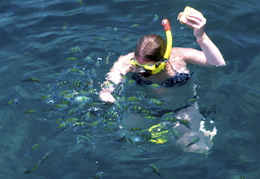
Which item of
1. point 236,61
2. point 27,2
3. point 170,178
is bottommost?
point 170,178

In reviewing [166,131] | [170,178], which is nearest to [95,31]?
[166,131]

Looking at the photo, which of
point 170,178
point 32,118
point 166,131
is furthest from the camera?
point 32,118

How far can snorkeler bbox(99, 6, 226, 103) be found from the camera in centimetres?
662

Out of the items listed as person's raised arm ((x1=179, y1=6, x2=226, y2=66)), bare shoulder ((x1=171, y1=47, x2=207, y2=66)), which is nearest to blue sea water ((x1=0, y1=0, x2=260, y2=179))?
bare shoulder ((x1=171, y1=47, x2=207, y2=66))

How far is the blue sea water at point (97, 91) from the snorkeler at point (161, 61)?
849mm

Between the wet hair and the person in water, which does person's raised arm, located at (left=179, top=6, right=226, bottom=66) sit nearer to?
the person in water

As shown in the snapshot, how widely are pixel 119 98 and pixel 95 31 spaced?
10.5ft

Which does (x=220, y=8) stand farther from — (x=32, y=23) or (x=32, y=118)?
(x=32, y=118)

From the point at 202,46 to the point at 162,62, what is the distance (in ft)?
2.41

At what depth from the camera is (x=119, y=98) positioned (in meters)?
8.10

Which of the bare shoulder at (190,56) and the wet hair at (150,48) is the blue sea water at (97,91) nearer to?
the bare shoulder at (190,56)

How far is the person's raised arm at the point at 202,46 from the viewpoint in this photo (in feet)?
20.7

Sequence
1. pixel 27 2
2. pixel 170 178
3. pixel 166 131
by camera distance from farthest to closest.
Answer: pixel 27 2
pixel 166 131
pixel 170 178

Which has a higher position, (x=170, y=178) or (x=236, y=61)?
(x=236, y=61)
